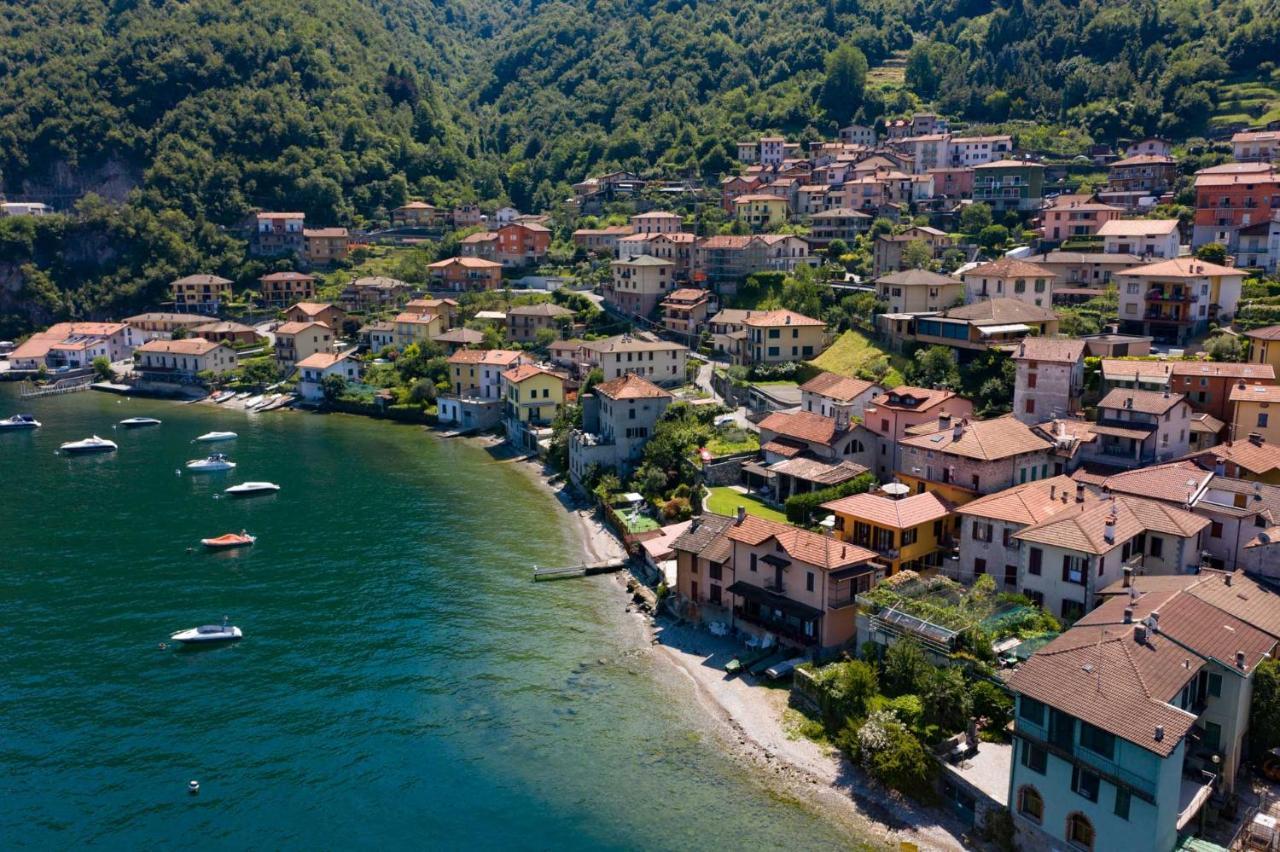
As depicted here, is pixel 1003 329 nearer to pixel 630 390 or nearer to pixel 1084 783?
pixel 630 390

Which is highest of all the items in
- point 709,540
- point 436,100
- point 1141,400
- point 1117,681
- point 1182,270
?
point 436,100

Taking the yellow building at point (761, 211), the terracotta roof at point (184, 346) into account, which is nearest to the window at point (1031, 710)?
the yellow building at point (761, 211)

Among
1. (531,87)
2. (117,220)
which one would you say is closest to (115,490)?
(117,220)

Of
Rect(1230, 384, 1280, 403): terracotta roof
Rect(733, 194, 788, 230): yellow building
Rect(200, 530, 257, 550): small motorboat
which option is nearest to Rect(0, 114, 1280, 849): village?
Rect(1230, 384, 1280, 403): terracotta roof

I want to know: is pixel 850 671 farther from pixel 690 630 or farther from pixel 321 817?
pixel 321 817

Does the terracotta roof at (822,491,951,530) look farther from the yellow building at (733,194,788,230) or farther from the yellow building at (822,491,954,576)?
the yellow building at (733,194,788,230)

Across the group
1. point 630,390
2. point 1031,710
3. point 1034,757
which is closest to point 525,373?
point 630,390
